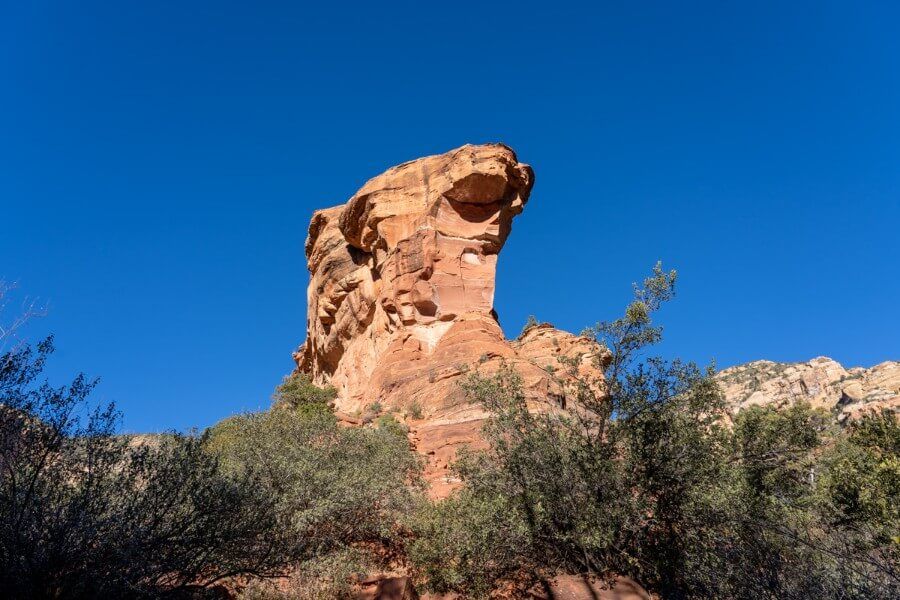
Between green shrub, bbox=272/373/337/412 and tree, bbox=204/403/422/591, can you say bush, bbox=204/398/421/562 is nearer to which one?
tree, bbox=204/403/422/591

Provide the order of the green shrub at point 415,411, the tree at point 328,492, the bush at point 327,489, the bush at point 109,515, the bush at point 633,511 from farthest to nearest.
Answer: the green shrub at point 415,411 < the bush at point 327,489 < the tree at point 328,492 < the bush at point 633,511 < the bush at point 109,515

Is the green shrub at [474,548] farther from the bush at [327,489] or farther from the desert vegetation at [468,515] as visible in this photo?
the bush at [327,489]

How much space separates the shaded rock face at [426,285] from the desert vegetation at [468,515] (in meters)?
14.8

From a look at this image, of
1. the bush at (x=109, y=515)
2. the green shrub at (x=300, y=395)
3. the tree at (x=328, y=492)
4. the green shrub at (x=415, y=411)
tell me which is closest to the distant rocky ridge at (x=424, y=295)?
the green shrub at (x=415, y=411)

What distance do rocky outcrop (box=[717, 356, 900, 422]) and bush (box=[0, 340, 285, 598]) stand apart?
56.1m

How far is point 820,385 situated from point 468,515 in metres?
89.2

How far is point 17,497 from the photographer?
8.43 metres

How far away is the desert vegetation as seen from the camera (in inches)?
342

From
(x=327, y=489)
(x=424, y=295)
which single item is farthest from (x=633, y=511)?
(x=424, y=295)

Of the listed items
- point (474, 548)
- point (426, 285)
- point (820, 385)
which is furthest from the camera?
point (820, 385)

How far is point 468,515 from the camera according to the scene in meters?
12.4

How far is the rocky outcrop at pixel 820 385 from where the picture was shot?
6175cm

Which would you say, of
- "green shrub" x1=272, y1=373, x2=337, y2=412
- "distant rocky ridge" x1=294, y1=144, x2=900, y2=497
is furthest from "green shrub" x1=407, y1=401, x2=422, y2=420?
"green shrub" x1=272, y1=373, x2=337, y2=412

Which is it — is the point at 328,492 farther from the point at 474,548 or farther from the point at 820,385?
the point at 820,385
